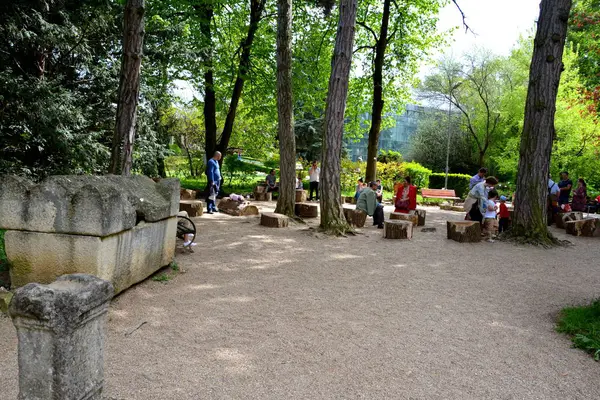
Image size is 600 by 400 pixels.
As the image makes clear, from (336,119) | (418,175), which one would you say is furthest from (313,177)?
(418,175)

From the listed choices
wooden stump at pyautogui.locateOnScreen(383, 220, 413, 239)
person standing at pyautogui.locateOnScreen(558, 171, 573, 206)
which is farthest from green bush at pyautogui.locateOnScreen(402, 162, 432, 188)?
wooden stump at pyautogui.locateOnScreen(383, 220, 413, 239)

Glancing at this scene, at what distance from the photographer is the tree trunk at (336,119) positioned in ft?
30.9

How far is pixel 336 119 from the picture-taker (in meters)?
9.59

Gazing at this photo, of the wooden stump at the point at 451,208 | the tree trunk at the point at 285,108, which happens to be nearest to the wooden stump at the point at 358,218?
the tree trunk at the point at 285,108

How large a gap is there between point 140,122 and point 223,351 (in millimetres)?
11907

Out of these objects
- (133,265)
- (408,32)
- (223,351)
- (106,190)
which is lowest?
(223,351)

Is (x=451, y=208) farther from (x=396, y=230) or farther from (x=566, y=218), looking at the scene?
(x=396, y=230)

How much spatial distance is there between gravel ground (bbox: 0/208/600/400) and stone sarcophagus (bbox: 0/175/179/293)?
2.00ft

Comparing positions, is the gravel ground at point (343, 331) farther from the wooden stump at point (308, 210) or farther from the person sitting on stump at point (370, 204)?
the wooden stump at point (308, 210)

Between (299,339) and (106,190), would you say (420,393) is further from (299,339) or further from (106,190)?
(106,190)

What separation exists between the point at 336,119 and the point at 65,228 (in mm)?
6324

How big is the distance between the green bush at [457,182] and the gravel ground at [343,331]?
729 inches

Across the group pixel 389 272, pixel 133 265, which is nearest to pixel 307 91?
pixel 389 272

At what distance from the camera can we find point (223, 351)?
3.89m
